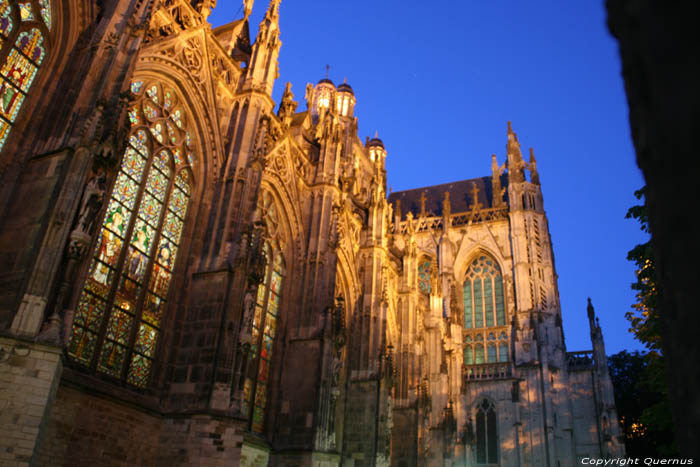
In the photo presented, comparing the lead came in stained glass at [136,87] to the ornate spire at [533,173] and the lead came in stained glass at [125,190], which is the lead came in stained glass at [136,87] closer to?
the lead came in stained glass at [125,190]

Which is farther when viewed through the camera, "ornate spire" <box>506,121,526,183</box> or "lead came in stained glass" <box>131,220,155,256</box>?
"ornate spire" <box>506,121,526,183</box>

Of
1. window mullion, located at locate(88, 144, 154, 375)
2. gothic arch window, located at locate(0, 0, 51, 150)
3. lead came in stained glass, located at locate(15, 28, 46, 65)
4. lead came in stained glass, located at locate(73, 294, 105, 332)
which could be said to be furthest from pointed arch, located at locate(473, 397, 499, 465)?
lead came in stained glass, located at locate(15, 28, 46, 65)

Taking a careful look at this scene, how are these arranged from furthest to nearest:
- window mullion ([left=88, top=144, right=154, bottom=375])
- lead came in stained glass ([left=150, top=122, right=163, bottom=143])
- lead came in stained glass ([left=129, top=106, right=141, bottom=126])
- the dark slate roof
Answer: the dark slate roof → lead came in stained glass ([left=150, top=122, right=163, bottom=143]) → lead came in stained glass ([left=129, top=106, right=141, bottom=126]) → window mullion ([left=88, top=144, right=154, bottom=375])

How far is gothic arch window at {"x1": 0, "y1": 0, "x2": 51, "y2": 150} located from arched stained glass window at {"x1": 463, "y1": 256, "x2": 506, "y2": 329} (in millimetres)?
32029

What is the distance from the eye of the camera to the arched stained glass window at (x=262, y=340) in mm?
16906

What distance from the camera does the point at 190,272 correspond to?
14.6 m

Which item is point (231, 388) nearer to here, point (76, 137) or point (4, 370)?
point (4, 370)

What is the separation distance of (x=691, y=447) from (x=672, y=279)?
50 centimetres

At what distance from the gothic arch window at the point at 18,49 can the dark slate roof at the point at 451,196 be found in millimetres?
35353

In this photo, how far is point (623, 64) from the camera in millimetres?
2123

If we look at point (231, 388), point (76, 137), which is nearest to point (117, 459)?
point (231, 388)

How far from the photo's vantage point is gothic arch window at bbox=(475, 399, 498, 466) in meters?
33.0

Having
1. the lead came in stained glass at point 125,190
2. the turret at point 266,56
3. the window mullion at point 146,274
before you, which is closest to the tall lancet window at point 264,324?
the window mullion at point 146,274

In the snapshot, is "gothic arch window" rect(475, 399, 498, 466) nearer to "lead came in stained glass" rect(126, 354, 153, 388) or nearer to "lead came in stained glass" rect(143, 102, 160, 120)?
"lead came in stained glass" rect(126, 354, 153, 388)
